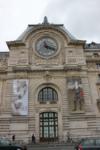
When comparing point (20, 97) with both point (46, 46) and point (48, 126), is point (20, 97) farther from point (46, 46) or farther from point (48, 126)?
point (46, 46)

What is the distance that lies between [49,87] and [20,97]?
4.88m

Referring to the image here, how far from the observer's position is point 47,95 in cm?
4091

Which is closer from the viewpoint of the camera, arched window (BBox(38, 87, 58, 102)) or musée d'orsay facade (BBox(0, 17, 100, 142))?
musée d'orsay facade (BBox(0, 17, 100, 142))

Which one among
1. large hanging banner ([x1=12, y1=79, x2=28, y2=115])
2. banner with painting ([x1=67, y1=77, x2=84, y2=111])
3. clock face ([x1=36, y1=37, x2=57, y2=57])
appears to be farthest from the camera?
clock face ([x1=36, y1=37, x2=57, y2=57])

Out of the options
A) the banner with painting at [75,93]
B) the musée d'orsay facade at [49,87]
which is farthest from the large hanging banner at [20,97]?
the banner with painting at [75,93]

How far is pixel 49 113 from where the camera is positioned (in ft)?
130

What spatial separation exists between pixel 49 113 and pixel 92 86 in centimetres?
811

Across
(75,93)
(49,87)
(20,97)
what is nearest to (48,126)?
(20,97)

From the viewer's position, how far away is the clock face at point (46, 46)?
43494 millimetres

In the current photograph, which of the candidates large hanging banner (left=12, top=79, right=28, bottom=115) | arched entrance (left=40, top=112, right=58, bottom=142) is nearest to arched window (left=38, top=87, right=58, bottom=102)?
arched entrance (left=40, top=112, right=58, bottom=142)

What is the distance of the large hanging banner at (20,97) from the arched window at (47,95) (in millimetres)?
2415

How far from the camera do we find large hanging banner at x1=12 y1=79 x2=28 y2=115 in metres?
38.7

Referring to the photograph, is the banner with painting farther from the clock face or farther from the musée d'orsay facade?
the clock face

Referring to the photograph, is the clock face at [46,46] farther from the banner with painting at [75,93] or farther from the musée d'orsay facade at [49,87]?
the banner with painting at [75,93]
